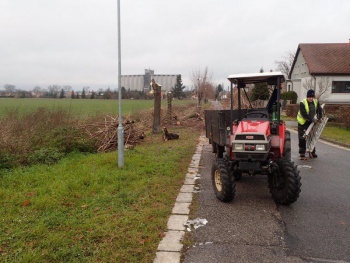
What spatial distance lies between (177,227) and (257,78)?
134 inches

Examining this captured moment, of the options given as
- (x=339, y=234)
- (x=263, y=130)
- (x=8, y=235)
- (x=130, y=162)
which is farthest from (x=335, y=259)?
(x=130, y=162)

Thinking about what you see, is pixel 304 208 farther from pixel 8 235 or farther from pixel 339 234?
pixel 8 235

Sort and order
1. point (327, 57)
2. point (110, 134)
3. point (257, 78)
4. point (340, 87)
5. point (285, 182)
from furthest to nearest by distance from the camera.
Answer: point (327, 57), point (340, 87), point (110, 134), point (257, 78), point (285, 182)

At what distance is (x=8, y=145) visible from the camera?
306 inches

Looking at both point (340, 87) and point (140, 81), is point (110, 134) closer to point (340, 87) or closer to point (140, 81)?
point (140, 81)

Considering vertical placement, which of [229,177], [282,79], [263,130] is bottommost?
[229,177]

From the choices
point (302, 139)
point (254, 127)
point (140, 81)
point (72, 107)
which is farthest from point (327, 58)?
point (254, 127)

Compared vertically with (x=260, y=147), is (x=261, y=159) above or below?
below

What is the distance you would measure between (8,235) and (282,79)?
16.4 ft

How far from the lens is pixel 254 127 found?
5129 millimetres

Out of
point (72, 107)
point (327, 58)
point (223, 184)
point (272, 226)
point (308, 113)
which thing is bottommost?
point (272, 226)

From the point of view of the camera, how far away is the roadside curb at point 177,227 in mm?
3369

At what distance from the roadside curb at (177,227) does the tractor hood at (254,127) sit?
149 centimetres

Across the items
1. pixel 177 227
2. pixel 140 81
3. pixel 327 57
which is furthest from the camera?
pixel 140 81
